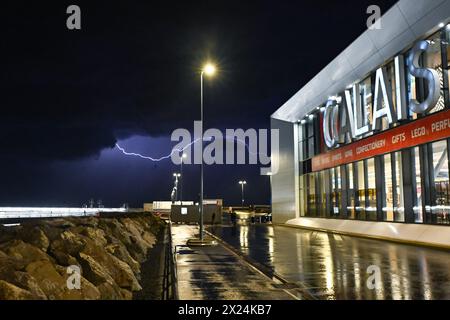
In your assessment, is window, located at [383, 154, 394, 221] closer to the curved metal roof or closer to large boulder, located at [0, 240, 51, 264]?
the curved metal roof

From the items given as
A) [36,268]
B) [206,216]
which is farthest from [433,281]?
[206,216]

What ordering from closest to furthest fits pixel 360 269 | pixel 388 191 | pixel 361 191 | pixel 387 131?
pixel 360 269 < pixel 387 131 < pixel 388 191 < pixel 361 191

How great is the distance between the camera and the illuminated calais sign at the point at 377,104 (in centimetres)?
2252

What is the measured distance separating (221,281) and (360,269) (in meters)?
4.74

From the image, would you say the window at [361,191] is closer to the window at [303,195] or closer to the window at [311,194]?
the window at [311,194]

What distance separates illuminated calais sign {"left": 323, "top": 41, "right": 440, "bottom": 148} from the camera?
887 inches

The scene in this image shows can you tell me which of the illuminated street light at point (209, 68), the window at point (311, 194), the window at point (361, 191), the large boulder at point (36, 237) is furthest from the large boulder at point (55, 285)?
the window at point (311, 194)

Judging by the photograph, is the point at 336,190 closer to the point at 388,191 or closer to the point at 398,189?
the point at 388,191

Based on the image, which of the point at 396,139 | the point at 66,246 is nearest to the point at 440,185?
the point at 396,139

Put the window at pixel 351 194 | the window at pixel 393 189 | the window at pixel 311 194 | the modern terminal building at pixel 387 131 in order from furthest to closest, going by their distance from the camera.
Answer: the window at pixel 311 194 < the window at pixel 351 194 < the window at pixel 393 189 < the modern terminal building at pixel 387 131

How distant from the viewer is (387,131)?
1043 inches

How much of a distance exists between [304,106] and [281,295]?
1274 inches

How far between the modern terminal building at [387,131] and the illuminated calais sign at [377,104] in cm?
6

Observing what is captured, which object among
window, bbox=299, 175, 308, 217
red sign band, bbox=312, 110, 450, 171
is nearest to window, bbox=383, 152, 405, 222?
red sign band, bbox=312, 110, 450, 171
